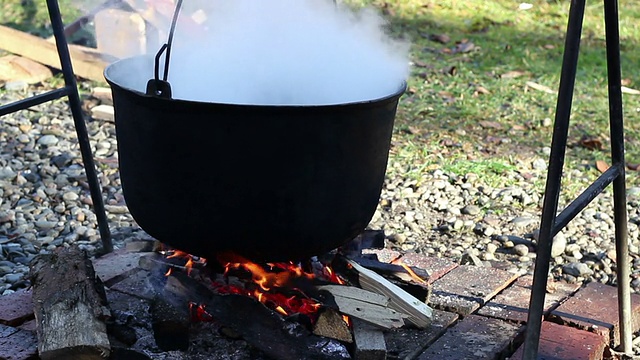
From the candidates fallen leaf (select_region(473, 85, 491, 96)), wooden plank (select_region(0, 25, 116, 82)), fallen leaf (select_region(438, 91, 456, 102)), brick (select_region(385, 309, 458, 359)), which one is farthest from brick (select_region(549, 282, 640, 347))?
wooden plank (select_region(0, 25, 116, 82))

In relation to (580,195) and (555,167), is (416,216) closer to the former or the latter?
(580,195)

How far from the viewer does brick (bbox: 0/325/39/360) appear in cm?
221

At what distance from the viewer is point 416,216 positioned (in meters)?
3.65

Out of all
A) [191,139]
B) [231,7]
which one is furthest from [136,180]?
[231,7]

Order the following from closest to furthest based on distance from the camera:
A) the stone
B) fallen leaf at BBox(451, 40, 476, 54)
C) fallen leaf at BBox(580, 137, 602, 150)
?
1. the stone
2. fallen leaf at BBox(580, 137, 602, 150)
3. fallen leaf at BBox(451, 40, 476, 54)

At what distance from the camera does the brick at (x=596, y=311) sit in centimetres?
261

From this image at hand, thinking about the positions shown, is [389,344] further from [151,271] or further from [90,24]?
[90,24]

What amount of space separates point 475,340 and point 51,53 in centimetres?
367

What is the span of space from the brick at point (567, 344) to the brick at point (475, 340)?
0.05m

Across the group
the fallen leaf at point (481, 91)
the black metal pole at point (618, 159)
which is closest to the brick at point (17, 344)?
the black metal pole at point (618, 159)

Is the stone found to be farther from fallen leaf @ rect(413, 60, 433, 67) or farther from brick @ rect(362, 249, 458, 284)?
fallen leaf @ rect(413, 60, 433, 67)

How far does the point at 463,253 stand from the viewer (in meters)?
3.31

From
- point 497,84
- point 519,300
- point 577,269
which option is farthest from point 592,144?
point 519,300

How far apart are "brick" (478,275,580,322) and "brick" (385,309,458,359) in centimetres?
19
